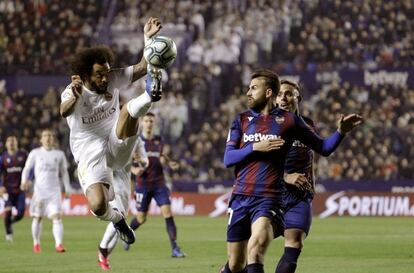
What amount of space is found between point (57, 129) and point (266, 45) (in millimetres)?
7996

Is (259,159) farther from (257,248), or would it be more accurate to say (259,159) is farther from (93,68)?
(93,68)

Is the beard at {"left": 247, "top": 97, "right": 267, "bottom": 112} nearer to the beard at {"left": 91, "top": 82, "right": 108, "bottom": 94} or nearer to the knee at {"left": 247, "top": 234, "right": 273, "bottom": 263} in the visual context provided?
the knee at {"left": 247, "top": 234, "right": 273, "bottom": 263}

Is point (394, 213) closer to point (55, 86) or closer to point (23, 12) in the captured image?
point (55, 86)

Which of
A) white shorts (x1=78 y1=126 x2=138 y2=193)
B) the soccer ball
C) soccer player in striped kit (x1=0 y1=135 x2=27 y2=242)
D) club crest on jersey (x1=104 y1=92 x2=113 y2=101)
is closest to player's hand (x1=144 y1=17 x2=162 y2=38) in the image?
the soccer ball

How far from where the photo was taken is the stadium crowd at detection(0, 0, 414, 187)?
33.2m

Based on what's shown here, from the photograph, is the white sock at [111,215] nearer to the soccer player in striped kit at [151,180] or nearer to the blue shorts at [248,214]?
the blue shorts at [248,214]

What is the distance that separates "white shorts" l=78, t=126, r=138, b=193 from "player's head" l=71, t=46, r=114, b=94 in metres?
0.56

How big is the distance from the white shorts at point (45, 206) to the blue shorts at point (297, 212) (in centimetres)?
898

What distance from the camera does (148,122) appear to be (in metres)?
19.0

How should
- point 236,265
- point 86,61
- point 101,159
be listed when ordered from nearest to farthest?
point 236,265 → point 86,61 → point 101,159

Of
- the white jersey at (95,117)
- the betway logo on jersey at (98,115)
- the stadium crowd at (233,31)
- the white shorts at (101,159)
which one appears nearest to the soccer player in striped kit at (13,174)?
the white shorts at (101,159)

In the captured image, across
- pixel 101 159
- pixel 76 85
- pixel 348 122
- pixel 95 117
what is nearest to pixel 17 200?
pixel 101 159

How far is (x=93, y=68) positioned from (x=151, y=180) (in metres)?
7.35

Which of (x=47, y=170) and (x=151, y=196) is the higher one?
(x=47, y=170)
